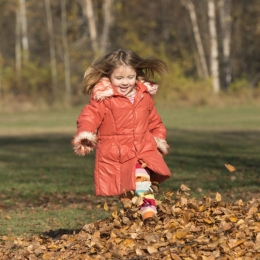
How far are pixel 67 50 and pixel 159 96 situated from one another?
8.09m

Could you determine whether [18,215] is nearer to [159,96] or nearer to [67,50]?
[159,96]

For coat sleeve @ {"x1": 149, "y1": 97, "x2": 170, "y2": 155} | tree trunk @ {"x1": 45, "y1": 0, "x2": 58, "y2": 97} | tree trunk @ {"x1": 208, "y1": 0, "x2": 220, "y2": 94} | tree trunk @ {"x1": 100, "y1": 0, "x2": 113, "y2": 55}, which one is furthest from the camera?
tree trunk @ {"x1": 45, "y1": 0, "x2": 58, "y2": 97}

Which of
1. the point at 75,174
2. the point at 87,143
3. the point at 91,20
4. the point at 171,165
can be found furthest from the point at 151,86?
the point at 91,20

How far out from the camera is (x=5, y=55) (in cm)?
6103

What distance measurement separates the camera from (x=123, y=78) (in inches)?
289

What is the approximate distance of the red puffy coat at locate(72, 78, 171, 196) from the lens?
23.8ft

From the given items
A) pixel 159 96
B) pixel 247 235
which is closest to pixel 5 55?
pixel 159 96

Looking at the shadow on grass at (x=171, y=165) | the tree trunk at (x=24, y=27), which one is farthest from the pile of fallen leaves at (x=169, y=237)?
the tree trunk at (x=24, y=27)

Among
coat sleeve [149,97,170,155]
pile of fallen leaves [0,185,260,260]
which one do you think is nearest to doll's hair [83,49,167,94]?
coat sleeve [149,97,170,155]

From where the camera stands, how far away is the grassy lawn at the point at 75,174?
31.4 ft

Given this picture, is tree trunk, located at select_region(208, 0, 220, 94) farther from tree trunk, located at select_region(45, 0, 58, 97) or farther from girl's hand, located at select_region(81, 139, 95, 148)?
girl's hand, located at select_region(81, 139, 95, 148)

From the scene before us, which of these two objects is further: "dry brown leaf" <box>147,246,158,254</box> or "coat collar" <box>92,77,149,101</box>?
"coat collar" <box>92,77,149,101</box>

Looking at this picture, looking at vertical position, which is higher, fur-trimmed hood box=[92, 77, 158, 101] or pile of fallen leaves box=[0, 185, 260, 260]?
fur-trimmed hood box=[92, 77, 158, 101]

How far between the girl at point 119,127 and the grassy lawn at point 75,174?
1.36 metres
